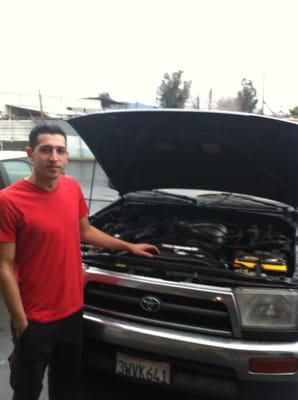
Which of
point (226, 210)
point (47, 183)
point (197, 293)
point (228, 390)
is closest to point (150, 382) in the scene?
point (228, 390)

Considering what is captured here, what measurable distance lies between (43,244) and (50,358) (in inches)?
28.9

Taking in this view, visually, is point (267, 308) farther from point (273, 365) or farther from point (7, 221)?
point (7, 221)

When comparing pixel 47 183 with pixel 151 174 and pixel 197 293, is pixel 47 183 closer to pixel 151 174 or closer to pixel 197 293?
pixel 197 293

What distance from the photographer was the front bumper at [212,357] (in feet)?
7.64

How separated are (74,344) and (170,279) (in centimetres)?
66

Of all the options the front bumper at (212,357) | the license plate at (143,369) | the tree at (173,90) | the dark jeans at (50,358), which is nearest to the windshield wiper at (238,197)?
the front bumper at (212,357)

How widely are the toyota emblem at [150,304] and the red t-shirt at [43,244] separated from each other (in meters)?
0.40

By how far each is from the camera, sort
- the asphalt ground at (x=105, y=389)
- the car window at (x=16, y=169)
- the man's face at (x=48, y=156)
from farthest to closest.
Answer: the car window at (x=16, y=169) < the asphalt ground at (x=105, y=389) < the man's face at (x=48, y=156)

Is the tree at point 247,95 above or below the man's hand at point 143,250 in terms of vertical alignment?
above

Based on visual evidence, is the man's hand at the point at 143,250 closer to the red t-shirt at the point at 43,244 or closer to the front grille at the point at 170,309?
the front grille at the point at 170,309

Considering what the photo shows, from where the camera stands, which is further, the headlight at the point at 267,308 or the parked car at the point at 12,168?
the parked car at the point at 12,168

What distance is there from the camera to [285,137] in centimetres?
290

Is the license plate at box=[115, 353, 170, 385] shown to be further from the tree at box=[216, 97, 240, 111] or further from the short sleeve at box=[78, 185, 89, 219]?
the tree at box=[216, 97, 240, 111]

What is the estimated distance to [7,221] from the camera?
6.83 ft
